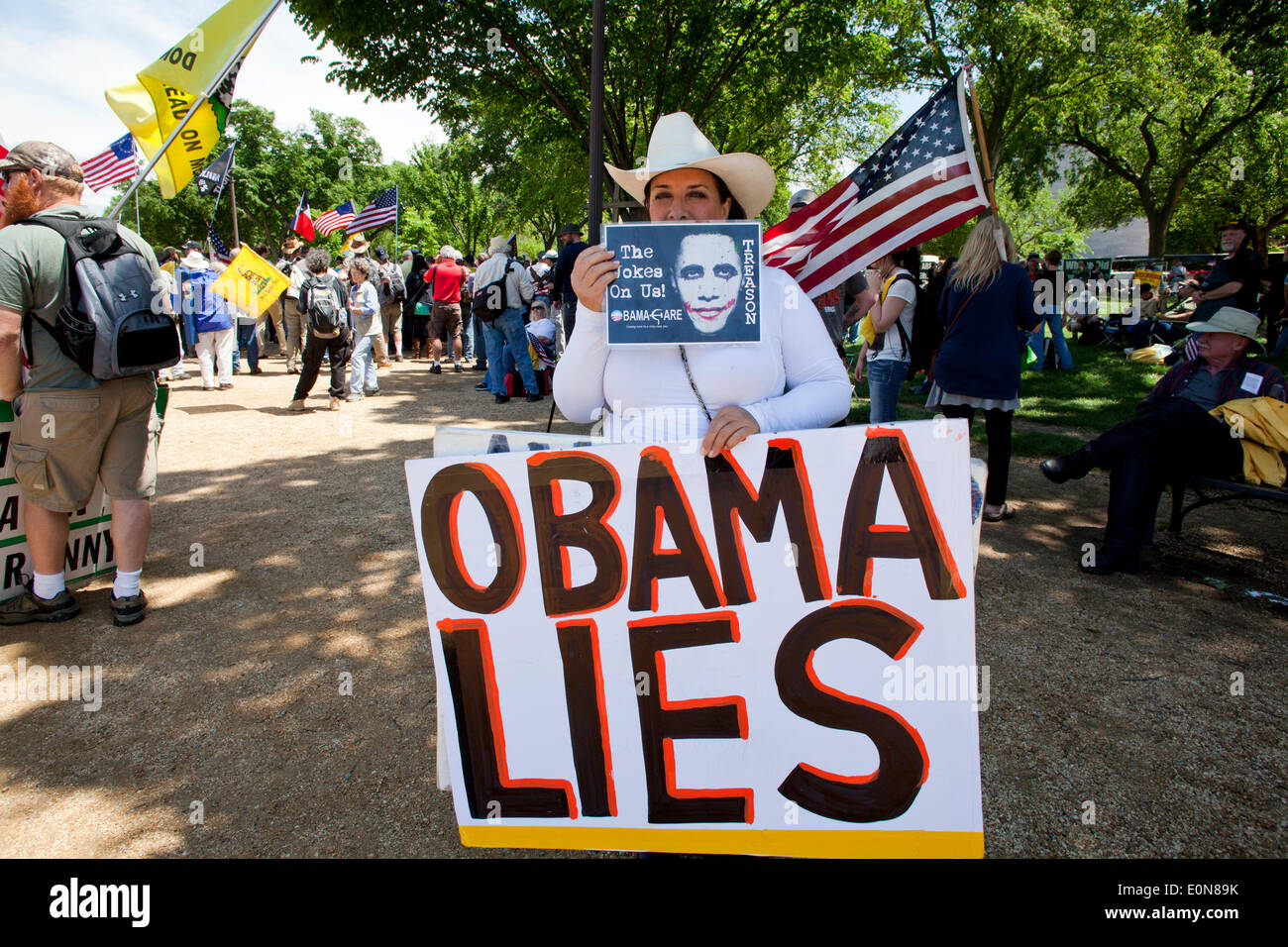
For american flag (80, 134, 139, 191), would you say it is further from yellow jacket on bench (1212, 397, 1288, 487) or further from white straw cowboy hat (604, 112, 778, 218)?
yellow jacket on bench (1212, 397, 1288, 487)

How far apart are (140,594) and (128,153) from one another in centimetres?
1567

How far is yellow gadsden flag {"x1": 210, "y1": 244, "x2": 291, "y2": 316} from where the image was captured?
10891mm

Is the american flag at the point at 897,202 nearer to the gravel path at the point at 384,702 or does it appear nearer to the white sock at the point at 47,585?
the gravel path at the point at 384,702

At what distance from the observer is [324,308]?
9.26m

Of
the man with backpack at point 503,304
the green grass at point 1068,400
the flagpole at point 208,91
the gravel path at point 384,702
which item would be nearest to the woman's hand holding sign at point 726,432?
the gravel path at point 384,702

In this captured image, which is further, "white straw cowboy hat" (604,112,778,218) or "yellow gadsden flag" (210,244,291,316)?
"yellow gadsden flag" (210,244,291,316)

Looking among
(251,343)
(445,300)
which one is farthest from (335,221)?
(445,300)

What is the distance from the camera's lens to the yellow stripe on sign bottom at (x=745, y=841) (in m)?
1.89

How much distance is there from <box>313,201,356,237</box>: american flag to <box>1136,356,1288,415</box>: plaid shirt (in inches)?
625

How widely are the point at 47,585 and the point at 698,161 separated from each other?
3.84 meters

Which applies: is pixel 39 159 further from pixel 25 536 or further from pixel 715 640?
pixel 715 640

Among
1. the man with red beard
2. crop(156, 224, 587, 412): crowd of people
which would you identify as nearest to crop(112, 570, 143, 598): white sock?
the man with red beard

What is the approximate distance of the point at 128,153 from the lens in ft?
51.7
